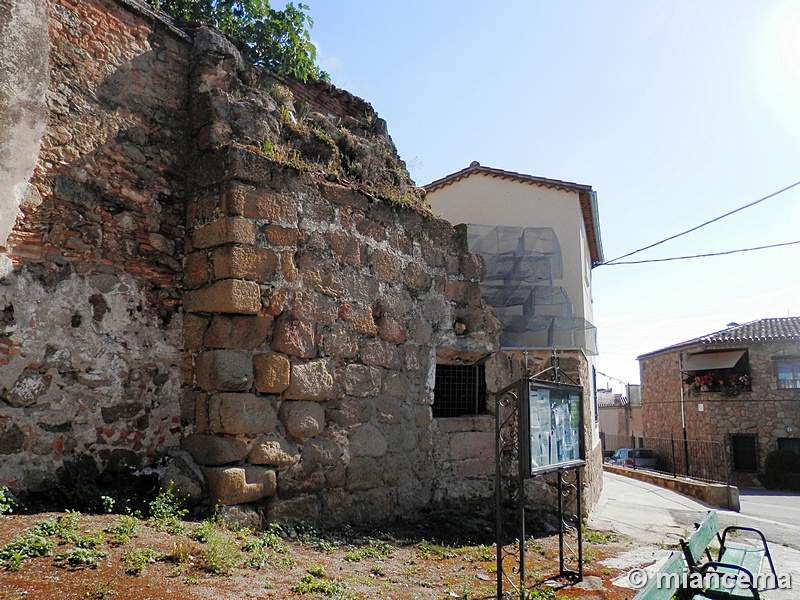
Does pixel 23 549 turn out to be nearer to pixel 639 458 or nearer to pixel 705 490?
pixel 705 490

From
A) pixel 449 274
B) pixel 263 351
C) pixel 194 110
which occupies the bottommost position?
pixel 263 351

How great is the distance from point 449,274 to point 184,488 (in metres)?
3.37

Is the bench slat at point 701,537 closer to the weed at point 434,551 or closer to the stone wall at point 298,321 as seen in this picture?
the weed at point 434,551

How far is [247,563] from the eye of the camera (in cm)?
357

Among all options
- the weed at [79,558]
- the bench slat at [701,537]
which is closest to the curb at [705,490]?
the bench slat at [701,537]

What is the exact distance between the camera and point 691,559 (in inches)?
150

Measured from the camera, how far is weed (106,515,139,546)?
3.35m

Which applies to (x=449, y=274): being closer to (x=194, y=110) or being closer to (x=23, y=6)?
(x=194, y=110)

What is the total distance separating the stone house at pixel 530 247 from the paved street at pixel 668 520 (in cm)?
101

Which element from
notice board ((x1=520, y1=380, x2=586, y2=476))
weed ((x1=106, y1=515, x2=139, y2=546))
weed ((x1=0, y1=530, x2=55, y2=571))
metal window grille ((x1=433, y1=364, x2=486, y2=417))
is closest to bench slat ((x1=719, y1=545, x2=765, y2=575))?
notice board ((x1=520, y1=380, x2=586, y2=476))

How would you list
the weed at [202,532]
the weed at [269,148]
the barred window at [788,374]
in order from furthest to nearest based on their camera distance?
the barred window at [788,374]
the weed at [269,148]
the weed at [202,532]

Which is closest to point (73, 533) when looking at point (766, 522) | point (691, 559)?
point (691, 559)

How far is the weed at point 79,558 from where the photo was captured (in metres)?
2.99

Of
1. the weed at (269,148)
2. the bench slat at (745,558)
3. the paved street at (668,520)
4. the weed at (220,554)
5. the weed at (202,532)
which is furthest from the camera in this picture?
the paved street at (668,520)
